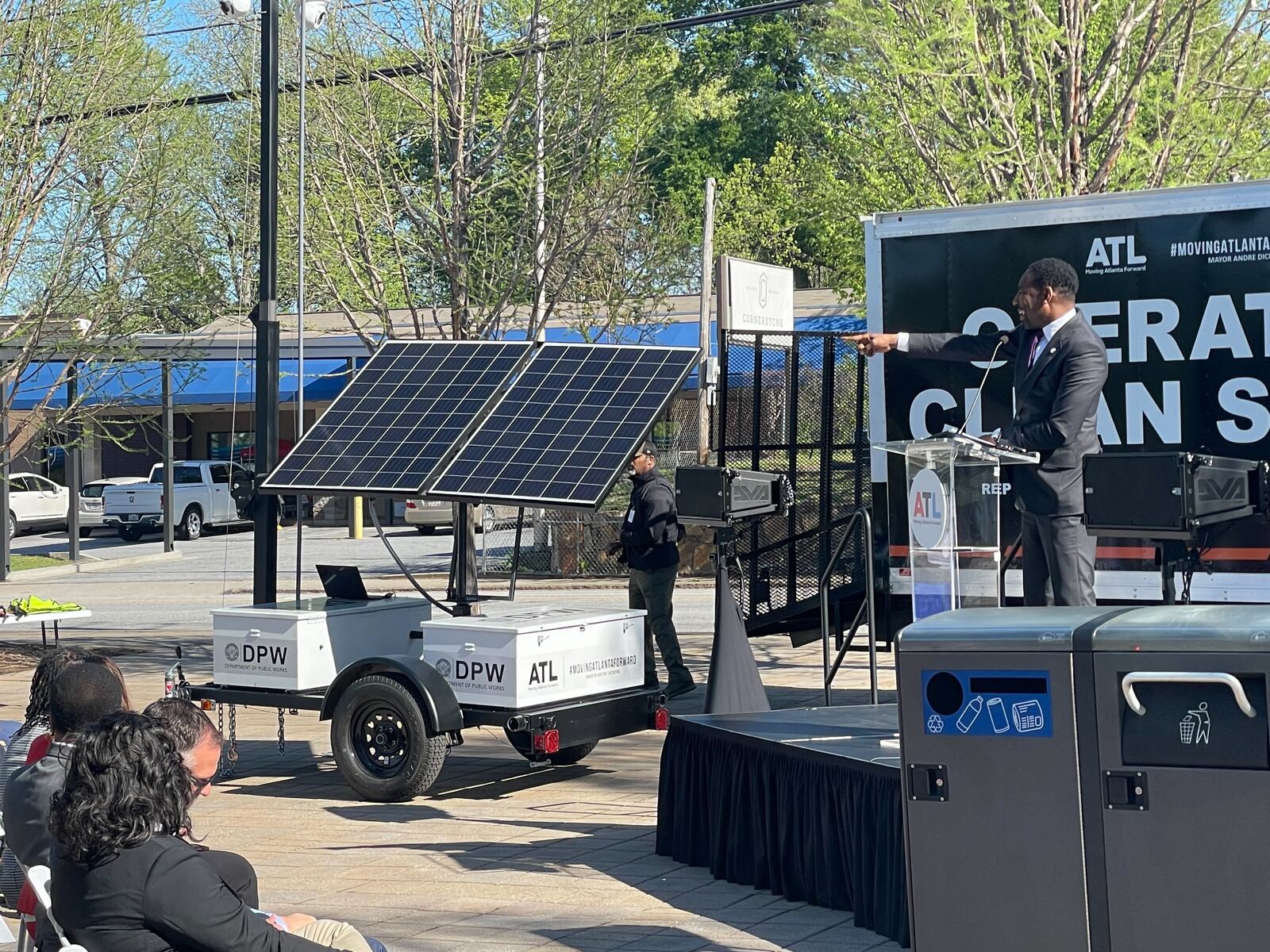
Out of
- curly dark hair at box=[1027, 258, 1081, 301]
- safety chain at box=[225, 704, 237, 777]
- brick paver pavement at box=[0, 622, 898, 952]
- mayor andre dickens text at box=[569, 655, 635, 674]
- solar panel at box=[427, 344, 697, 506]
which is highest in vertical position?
curly dark hair at box=[1027, 258, 1081, 301]

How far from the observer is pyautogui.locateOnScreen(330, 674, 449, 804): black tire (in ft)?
30.2

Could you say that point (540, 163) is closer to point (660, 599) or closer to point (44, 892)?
point (660, 599)

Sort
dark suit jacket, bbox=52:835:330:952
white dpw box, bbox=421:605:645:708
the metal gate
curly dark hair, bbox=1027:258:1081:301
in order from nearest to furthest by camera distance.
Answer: dark suit jacket, bbox=52:835:330:952
curly dark hair, bbox=1027:258:1081:301
white dpw box, bbox=421:605:645:708
the metal gate

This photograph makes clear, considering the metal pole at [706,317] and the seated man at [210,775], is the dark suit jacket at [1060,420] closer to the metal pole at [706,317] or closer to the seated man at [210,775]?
the seated man at [210,775]

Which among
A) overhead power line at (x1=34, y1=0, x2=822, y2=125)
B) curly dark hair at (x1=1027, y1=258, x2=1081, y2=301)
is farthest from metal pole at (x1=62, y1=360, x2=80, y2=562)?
curly dark hair at (x1=1027, y1=258, x2=1081, y2=301)

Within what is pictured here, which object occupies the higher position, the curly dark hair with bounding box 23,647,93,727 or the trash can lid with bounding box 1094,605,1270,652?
the trash can lid with bounding box 1094,605,1270,652

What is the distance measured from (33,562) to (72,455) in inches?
194

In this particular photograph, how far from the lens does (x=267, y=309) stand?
1327 cm

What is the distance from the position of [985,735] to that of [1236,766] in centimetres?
72

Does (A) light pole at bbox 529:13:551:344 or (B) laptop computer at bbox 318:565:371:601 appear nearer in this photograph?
(B) laptop computer at bbox 318:565:371:601

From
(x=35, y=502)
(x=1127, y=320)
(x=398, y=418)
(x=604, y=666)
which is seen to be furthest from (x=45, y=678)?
(x=35, y=502)

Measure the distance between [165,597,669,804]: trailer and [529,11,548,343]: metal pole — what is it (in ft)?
23.9

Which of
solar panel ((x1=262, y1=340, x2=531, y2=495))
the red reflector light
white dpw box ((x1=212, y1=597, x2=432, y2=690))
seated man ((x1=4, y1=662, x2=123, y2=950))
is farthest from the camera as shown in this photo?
solar panel ((x1=262, y1=340, x2=531, y2=495))

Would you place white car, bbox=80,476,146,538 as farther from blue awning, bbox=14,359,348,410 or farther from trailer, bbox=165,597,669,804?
trailer, bbox=165,597,669,804
